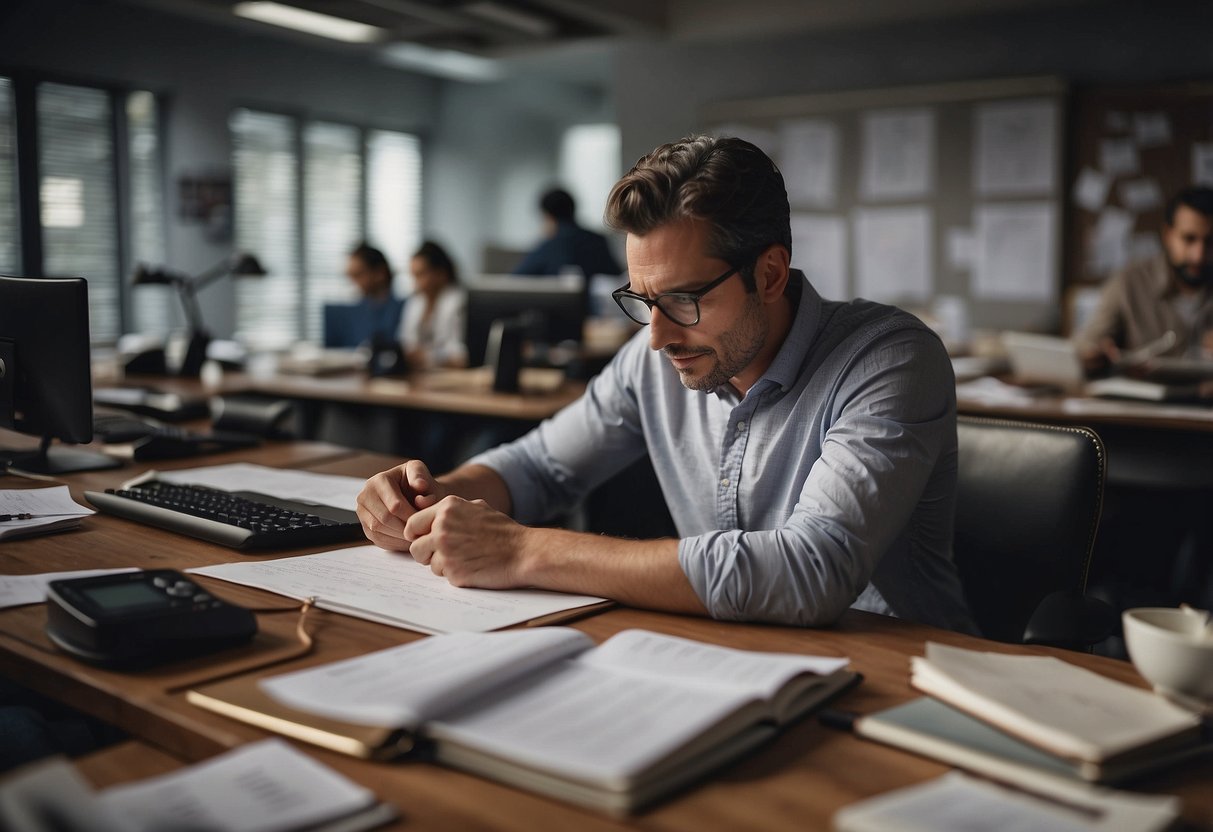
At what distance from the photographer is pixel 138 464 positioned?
2.07 m

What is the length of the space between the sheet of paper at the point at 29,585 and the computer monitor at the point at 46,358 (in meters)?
0.57


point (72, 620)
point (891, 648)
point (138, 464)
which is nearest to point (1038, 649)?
point (891, 648)

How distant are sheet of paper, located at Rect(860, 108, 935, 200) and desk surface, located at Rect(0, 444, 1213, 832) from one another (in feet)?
16.7

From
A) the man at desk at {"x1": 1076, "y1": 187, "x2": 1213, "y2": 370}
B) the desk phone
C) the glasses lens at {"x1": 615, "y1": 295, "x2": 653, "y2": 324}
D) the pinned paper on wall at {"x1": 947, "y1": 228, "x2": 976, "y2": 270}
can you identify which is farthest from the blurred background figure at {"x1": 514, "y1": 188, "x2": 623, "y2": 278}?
the desk phone

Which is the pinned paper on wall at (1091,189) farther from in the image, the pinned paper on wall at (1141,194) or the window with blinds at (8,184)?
the window with blinds at (8,184)

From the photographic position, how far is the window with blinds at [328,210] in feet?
25.6

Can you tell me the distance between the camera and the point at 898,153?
232 inches

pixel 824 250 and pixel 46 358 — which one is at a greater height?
pixel 824 250

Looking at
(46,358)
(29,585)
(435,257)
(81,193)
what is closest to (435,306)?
(435,257)

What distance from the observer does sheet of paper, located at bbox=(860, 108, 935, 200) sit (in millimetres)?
5812

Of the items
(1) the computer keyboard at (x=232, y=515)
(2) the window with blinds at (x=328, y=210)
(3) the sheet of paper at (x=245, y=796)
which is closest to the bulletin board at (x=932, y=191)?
(2) the window with blinds at (x=328, y=210)

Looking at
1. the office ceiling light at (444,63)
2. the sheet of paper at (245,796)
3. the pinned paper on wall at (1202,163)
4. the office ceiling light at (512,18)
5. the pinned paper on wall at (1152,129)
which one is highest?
the office ceiling light at (444,63)

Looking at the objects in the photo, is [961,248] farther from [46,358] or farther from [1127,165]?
[46,358]

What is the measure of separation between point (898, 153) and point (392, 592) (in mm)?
5309
